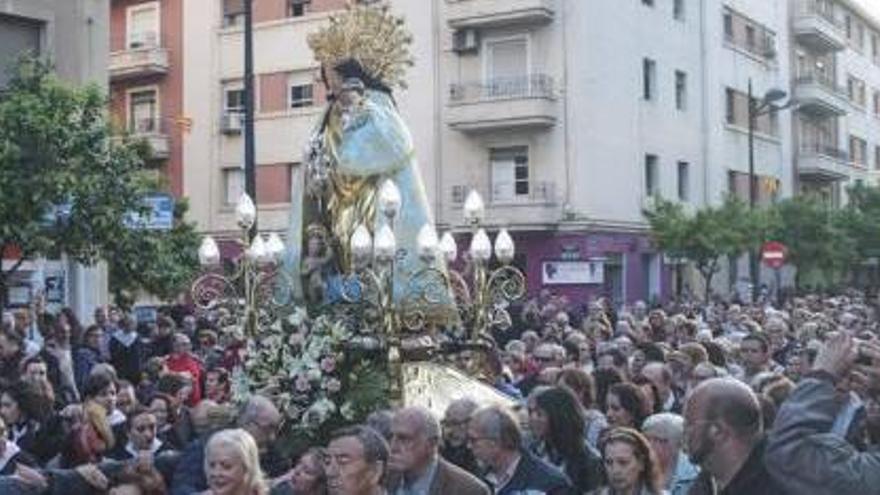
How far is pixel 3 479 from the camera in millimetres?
6340

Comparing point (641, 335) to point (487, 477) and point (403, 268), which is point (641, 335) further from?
point (487, 477)

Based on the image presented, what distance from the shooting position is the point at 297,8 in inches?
1361

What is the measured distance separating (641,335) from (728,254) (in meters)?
17.6

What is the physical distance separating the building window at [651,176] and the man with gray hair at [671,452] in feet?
96.0

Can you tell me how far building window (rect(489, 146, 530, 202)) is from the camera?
3161cm

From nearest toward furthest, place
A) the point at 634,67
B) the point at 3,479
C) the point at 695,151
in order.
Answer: the point at 3,479, the point at 634,67, the point at 695,151

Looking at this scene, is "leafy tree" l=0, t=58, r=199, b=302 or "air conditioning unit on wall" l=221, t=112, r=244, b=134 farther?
"air conditioning unit on wall" l=221, t=112, r=244, b=134

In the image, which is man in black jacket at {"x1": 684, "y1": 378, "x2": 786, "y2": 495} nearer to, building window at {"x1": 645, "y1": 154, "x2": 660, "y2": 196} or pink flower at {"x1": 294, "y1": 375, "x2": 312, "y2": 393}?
pink flower at {"x1": 294, "y1": 375, "x2": 312, "y2": 393}

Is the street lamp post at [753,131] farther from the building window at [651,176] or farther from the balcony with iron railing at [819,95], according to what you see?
the balcony with iron railing at [819,95]

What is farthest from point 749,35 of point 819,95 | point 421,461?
point 421,461

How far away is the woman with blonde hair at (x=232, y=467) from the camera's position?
5223 mm

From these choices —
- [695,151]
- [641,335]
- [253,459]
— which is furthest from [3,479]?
[695,151]

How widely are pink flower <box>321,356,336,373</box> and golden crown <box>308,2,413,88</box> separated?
3435mm

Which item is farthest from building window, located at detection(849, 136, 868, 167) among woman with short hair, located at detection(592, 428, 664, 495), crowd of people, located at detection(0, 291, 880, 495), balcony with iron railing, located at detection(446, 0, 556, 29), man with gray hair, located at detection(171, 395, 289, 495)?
woman with short hair, located at detection(592, 428, 664, 495)
